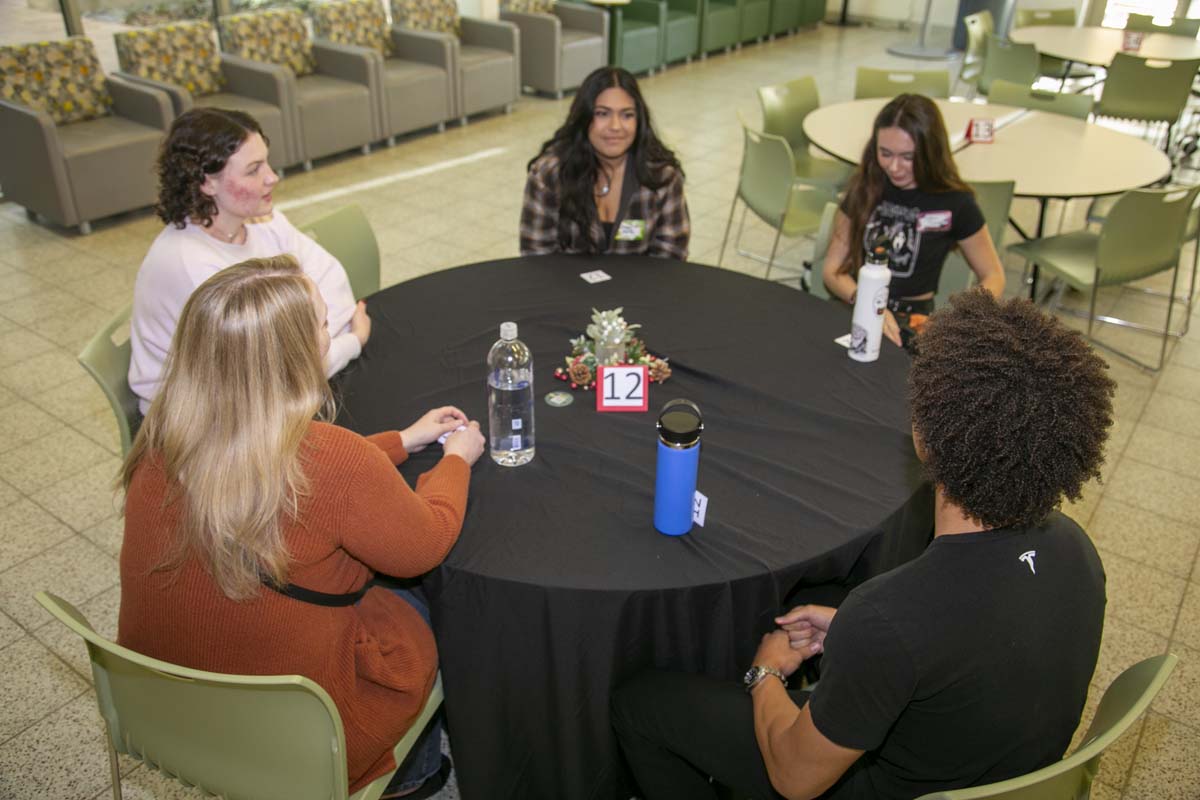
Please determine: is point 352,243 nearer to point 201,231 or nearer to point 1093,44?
point 201,231

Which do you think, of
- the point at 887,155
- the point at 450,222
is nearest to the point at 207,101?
the point at 450,222

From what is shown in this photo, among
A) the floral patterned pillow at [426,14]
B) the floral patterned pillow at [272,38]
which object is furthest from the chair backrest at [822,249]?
the floral patterned pillow at [426,14]

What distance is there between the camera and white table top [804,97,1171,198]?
165 inches

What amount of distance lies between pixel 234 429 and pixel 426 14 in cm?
686

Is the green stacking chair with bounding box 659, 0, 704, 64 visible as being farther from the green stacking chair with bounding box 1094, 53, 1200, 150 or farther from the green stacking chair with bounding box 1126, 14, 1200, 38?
the green stacking chair with bounding box 1094, 53, 1200, 150

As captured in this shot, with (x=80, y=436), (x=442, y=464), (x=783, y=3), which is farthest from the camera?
(x=783, y=3)

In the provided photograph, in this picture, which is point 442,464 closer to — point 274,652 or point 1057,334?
point 274,652

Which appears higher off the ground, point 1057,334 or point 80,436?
point 1057,334

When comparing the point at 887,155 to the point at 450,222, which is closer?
the point at 887,155

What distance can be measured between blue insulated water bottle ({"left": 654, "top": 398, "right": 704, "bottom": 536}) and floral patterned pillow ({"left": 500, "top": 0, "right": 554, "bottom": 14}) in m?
7.42

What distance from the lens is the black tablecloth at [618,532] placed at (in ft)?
5.91

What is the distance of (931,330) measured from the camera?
1583mm

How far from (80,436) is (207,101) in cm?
348

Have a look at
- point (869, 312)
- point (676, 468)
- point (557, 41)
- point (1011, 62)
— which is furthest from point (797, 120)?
point (676, 468)
